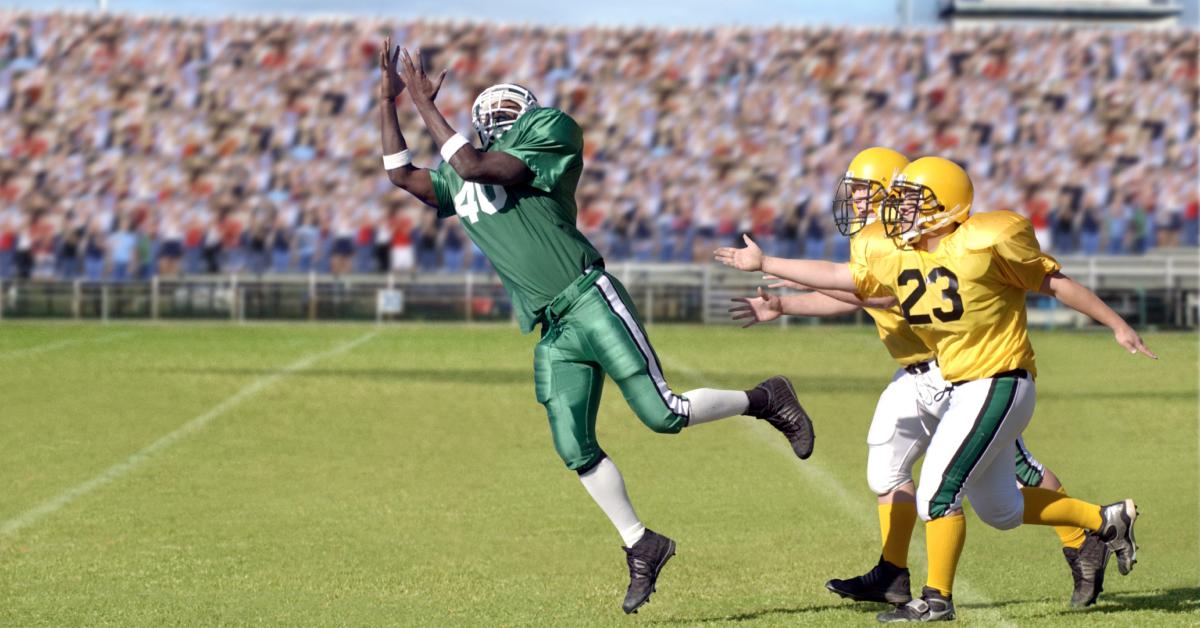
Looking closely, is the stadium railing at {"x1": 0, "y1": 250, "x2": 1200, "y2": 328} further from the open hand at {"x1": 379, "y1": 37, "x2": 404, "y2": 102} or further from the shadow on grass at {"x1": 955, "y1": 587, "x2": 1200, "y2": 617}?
the open hand at {"x1": 379, "y1": 37, "x2": 404, "y2": 102}

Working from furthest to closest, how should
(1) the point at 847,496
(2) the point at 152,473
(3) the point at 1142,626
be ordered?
(2) the point at 152,473, (1) the point at 847,496, (3) the point at 1142,626

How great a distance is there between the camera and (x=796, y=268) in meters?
4.91

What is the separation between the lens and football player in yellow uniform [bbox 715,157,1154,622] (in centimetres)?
470

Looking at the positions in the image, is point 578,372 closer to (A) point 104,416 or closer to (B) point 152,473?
(B) point 152,473

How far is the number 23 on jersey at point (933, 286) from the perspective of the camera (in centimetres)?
472

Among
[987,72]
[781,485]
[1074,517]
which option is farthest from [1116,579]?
[987,72]

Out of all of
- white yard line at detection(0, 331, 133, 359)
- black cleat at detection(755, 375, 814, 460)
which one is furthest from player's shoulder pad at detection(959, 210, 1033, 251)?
white yard line at detection(0, 331, 133, 359)

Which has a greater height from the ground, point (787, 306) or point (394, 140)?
point (394, 140)

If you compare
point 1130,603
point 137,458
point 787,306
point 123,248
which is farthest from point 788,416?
point 123,248

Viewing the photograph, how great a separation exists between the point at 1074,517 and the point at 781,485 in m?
3.05

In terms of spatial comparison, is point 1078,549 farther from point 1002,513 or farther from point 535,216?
point 535,216

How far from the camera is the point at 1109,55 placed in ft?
134

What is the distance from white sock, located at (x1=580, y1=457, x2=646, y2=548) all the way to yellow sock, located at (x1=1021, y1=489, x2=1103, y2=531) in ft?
3.96

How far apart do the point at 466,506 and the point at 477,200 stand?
2.59 metres
